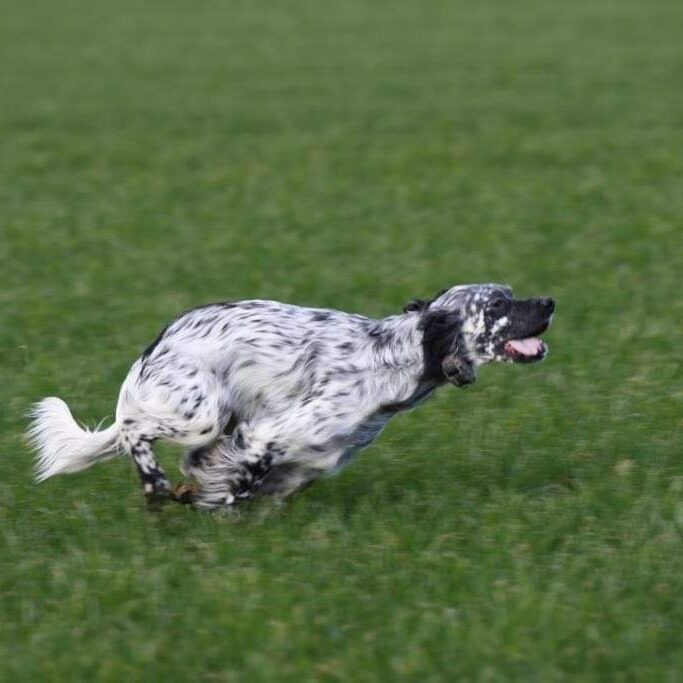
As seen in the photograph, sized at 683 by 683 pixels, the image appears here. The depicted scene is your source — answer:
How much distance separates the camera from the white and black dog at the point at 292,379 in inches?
233

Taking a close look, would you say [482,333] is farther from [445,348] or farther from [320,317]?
[320,317]

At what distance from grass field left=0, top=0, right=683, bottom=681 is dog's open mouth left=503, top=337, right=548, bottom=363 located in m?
0.57

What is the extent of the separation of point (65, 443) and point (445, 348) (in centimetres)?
150

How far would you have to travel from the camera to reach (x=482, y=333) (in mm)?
5980

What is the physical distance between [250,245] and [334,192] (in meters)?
2.30

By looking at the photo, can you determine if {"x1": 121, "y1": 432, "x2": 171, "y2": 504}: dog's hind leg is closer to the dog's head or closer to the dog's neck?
the dog's neck

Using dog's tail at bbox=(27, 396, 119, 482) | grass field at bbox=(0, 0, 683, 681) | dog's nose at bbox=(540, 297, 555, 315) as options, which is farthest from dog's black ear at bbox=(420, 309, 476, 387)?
dog's tail at bbox=(27, 396, 119, 482)

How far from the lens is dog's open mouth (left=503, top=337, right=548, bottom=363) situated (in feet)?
19.5

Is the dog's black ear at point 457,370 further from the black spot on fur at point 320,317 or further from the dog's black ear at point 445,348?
→ the black spot on fur at point 320,317

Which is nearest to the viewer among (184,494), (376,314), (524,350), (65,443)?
(524,350)

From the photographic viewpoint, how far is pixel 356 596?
5.20m

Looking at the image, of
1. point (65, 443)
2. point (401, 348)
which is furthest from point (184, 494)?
point (401, 348)

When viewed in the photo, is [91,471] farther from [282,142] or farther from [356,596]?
[282,142]

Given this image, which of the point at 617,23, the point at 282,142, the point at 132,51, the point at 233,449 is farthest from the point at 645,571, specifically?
the point at 617,23
